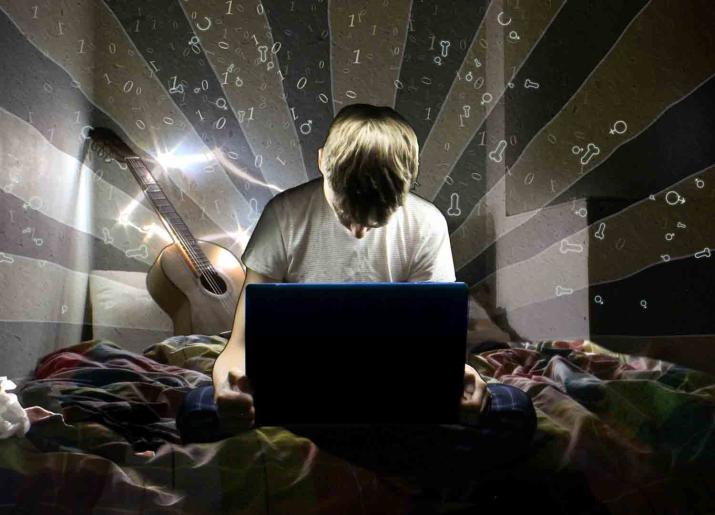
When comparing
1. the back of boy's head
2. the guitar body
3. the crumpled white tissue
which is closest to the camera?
the crumpled white tissue

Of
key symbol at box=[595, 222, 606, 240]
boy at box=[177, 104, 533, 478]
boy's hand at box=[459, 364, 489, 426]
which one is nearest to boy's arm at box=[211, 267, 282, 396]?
boy at box=[177, 104, 533, 478]

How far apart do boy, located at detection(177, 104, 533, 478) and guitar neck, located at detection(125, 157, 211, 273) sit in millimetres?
125

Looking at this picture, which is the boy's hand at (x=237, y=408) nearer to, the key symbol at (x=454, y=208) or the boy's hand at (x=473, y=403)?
the boy's hand at (x=473, y=403)

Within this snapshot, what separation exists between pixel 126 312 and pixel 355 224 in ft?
1.43

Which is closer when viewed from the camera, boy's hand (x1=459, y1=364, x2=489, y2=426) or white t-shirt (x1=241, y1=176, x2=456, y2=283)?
boy's hand (x1=459, y1=364, x2=489, y2=426)

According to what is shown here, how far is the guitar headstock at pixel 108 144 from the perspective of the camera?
1.30m

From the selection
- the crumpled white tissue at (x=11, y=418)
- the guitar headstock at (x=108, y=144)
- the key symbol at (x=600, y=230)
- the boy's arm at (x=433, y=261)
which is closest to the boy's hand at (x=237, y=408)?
the crumpled white tissue at (x=11, y=418)

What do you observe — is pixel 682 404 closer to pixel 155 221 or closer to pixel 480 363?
pixel 480 363

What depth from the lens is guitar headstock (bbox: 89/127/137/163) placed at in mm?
1296

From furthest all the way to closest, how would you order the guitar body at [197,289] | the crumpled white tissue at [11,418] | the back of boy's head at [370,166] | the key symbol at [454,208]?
1. the key symbol at [454,208]
2. the guitar body at [197,289]
3. the back of boy's head at [370,166]
4. the crumpled white tissue at [11,418]

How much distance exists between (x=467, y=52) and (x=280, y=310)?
0.73 m

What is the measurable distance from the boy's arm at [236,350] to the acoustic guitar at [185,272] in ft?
0.18

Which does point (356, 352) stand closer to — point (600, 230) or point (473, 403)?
point (473, 403)

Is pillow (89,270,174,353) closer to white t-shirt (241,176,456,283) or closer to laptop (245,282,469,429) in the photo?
white t-shirt (241,176,456,283)
